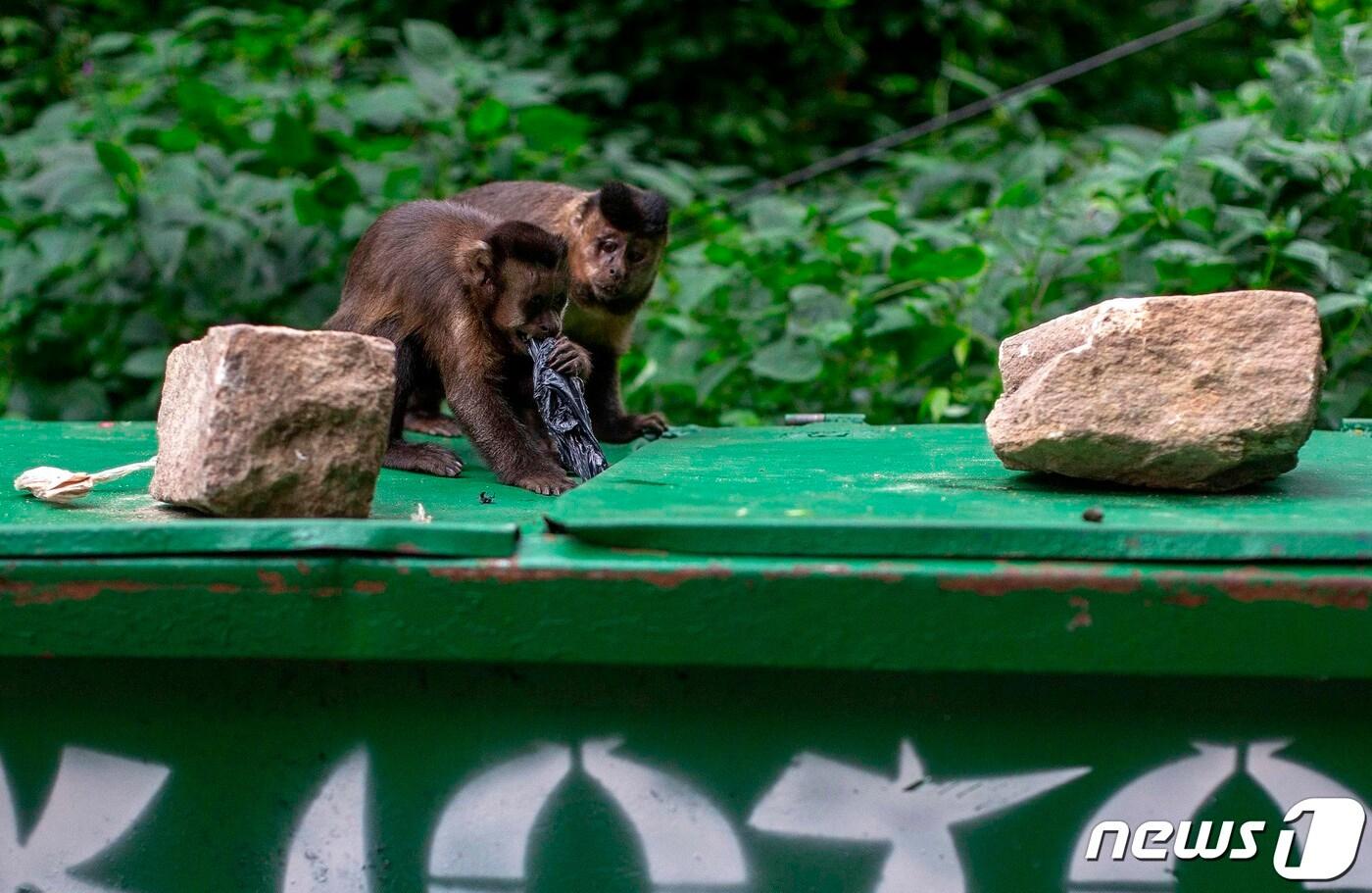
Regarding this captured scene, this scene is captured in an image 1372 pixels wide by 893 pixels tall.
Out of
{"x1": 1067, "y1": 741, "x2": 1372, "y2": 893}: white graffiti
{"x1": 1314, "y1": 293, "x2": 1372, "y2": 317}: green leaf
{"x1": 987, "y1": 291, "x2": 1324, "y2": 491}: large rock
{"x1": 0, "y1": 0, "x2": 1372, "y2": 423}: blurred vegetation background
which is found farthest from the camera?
{"x1": 0, "y1": 0, "x2": 1372, "y2": 423}: blurred vegetation background

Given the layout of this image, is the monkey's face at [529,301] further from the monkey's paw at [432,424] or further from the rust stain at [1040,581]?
the rust stain at [1040,581]

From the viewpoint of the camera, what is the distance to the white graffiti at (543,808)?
163 cm

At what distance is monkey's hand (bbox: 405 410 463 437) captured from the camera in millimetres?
3479

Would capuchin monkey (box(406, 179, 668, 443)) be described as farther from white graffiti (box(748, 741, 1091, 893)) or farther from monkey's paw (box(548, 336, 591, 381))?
white graffiti (box(748, 741, 1091, 893))

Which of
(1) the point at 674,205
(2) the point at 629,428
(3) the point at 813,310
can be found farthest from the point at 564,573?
(1) the point at 674,205

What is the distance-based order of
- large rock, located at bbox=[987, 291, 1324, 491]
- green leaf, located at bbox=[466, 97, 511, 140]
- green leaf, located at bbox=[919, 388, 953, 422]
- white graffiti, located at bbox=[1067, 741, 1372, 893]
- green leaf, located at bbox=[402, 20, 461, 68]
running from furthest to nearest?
green leaf, located at bbox=[402, 20, 461, 68]
green leaf, located at bbox=[466, 97, 511, 140]
green leaf, located at bbox=[919, 388, 953, 422]
large rock, located at bbox=[987, 291, 1324, 491]
white graffiti, located at bbox=[1067, 741, 1372, 893]

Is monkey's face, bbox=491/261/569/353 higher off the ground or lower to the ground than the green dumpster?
higher

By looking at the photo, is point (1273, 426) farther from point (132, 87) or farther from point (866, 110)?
point (866, 110)

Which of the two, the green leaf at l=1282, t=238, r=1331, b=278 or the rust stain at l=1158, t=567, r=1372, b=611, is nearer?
the rust stain at l=1158, t=567, r=1372, b=611

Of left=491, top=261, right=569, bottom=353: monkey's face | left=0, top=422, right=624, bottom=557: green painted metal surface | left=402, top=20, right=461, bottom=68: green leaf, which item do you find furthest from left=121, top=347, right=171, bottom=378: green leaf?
left=491, top=261, right=569, bottom=353: monkey's face

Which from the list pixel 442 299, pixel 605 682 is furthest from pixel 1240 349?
pixel 442 299

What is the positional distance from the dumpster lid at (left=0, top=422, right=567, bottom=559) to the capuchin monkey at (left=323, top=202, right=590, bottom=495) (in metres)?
0.09

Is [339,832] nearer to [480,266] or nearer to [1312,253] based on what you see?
[480,266]

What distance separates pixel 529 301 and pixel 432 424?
3.06 ft
